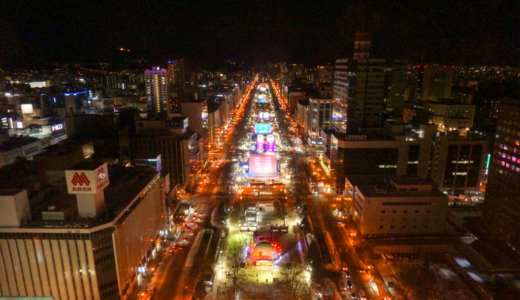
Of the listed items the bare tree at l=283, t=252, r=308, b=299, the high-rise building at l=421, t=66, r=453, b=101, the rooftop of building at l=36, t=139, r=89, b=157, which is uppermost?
the high-rise building at l=421, t=66, r=453, b=101

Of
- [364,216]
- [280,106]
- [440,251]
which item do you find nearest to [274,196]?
[364,216]

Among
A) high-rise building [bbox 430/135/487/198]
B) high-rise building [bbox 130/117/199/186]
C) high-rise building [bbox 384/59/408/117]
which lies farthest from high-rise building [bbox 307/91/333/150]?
high-rise building [bbox 130/117/199/186]

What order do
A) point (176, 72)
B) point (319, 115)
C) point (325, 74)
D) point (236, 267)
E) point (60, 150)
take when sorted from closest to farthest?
1. point (236, 267)
2. point (60, 150)
3. point (319, 115)
4. point (176, 72)
5. point (325, 74)

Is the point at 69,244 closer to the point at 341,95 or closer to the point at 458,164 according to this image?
the point at 458,164

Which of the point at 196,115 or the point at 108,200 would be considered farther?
the point at 196,115

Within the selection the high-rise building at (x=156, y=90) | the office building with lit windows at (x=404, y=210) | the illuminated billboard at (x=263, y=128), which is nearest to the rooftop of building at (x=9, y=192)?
the office building with lit windows at (x=404, y=210)

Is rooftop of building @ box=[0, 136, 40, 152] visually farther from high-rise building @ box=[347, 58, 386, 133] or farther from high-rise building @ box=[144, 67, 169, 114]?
high-rise building @ box=[347, 58, 386, 133]

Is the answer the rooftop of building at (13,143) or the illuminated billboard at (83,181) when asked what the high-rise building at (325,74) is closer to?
the rooftop of building at (13,143)

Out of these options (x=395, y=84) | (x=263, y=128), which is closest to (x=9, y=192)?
(x=263, y=128)
